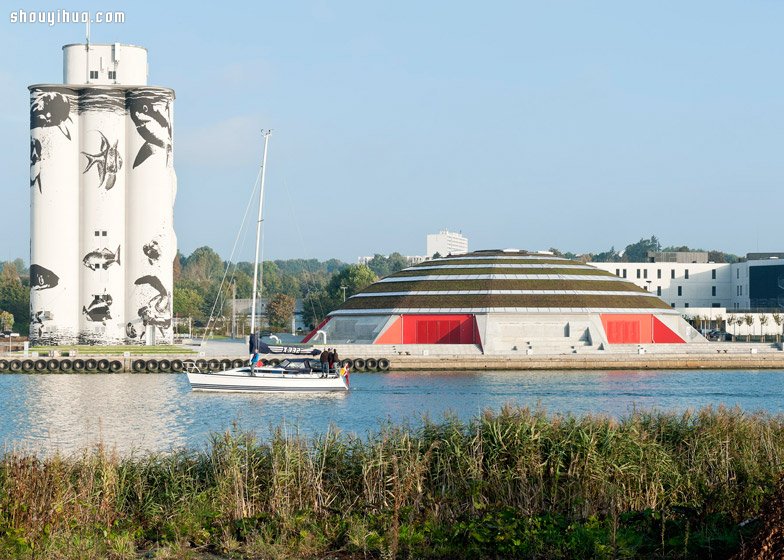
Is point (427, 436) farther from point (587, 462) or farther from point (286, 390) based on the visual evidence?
point (286, 390)

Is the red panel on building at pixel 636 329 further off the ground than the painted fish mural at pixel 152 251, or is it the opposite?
the painted fish mural at pixel 152 251

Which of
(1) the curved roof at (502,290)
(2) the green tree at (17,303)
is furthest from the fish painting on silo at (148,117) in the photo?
(2) the green tree at (17,303)

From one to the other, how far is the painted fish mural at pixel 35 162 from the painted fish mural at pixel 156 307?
455 inches

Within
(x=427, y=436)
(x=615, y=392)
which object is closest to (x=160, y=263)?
(x=615, y=392)

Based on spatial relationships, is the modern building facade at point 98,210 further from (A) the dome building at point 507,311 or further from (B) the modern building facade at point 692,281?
(B) the modern building facade at point 692,281

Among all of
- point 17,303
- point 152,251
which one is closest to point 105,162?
point 152,251

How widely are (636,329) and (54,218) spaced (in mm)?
50293

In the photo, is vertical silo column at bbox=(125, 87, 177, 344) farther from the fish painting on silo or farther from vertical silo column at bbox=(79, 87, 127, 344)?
vertical silo column at bbox=(79, 87, 127, 344)

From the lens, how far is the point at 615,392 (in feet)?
206

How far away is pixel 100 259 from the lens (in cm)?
9156

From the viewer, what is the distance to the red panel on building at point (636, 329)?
94.6 m

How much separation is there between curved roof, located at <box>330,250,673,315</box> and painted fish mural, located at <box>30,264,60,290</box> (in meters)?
25.3

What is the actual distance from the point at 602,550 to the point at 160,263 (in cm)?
8108

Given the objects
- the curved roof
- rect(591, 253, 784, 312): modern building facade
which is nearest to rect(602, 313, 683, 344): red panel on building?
the curved roof
